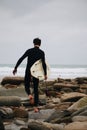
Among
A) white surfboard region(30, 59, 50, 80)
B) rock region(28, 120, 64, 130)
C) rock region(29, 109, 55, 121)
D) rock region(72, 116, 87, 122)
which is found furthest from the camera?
white surfboard region(30, 59, 50, 80)

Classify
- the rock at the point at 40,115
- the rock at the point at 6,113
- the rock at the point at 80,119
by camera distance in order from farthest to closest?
the rock at the point at 40,115
the rock at the point at 6,113
the rock at the point at 80,119

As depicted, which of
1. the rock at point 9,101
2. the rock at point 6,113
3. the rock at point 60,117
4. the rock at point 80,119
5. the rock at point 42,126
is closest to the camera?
the rock at point 42,126

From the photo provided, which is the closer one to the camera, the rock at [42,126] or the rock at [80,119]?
the rock at [42,126]

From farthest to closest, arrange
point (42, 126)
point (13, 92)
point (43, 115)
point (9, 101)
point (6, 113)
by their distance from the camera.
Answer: point (13, 92)
point (9, 101)
point (43, 115)
point (6, 113)
point (42, 126)

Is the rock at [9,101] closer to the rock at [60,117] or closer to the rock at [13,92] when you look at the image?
the rock at [13,92]

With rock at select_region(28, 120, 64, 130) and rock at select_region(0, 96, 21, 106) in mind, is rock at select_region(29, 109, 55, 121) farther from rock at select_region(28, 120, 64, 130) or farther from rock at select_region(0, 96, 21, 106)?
rock at select_region(28, 120, 64, 130)

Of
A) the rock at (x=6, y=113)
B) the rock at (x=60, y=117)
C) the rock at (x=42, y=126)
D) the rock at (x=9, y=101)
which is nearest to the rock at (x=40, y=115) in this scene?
the rock at (x=6, y=113)

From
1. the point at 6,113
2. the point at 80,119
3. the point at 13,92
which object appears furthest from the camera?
the point at 13,92

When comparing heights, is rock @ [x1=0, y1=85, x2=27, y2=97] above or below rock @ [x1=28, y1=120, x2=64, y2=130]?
below

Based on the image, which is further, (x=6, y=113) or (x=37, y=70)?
(x=37, y=70)

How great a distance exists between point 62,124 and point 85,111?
69 cm

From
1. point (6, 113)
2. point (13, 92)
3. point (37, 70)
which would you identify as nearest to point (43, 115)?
point (6, 113)

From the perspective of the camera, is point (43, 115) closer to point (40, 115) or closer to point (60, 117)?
point (40, 115)

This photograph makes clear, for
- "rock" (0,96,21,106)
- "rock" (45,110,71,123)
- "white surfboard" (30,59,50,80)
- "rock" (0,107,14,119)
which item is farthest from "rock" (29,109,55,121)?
"rock" (0,96,21,106)
